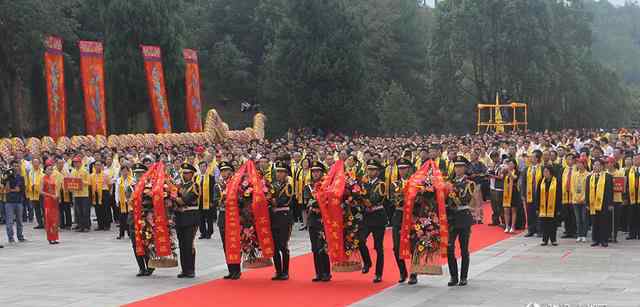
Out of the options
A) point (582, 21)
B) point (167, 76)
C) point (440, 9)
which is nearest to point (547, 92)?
point (440, 9)

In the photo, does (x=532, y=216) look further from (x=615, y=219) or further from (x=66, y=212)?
(x=66, y=212)

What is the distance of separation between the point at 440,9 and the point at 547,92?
27.7 ft

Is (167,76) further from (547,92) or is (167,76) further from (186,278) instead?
(186,278)

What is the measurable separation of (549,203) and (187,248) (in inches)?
278

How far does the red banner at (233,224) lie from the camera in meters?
14.6

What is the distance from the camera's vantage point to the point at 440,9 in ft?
202

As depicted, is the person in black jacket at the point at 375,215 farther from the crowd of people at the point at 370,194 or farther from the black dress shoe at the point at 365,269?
the black dress shoe at the point at 365,269

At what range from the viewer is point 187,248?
1510 cm

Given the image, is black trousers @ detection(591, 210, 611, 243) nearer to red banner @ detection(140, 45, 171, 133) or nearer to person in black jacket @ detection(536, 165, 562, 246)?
person in black jacket @ detection(536, 165, 562, 246)

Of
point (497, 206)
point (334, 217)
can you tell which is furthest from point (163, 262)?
point (497, 206)

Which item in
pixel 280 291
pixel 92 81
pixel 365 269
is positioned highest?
pixel 92 81

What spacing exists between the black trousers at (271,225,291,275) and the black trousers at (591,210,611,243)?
6.50 m

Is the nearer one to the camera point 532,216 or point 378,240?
point 378,240

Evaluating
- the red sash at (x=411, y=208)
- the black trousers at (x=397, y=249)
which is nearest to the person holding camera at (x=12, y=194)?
the black trousers at (x=397, y=249)
